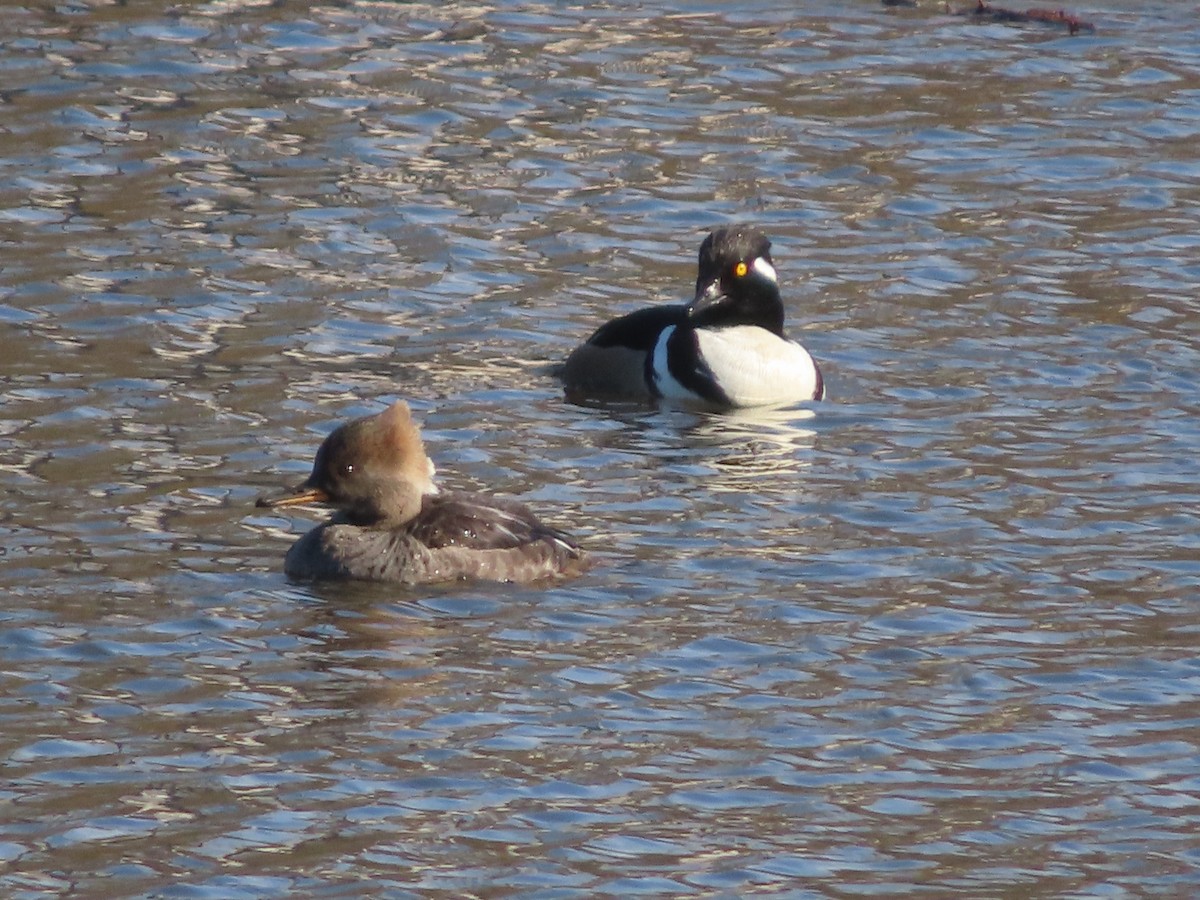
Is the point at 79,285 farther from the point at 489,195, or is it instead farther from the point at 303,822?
the point at 303,822

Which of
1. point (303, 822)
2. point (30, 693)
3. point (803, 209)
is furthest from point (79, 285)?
point (303, 822)

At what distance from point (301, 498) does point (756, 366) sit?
13.1ft

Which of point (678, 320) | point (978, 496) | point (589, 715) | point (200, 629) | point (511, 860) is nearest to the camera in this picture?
point (511, 860)

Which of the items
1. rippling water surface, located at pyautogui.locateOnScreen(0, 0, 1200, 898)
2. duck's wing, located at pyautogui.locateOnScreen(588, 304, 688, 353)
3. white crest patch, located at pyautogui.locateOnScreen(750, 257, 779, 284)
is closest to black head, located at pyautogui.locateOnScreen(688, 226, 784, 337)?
white crest patch, located at pyautogui.locateOnScreen(750, 257, 779, 284)

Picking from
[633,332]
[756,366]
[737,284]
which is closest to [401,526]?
[633,332]

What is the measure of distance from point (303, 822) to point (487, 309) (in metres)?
7.18

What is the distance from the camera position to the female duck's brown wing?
10.3m

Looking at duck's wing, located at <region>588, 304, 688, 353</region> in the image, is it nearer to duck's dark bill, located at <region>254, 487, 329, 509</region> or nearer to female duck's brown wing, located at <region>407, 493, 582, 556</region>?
female duck's brown wing, located at <region>407, 493, 582, 556</region>

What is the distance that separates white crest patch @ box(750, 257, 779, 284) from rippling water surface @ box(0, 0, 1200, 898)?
62 centimetres

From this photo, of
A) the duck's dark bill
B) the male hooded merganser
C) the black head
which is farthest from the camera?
the black head

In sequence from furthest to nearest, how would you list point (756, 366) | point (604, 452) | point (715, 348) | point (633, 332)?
point (715, 348)
point (756, 366)
point (633, 332)
point (604, 452)

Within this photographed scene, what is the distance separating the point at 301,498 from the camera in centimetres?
1053

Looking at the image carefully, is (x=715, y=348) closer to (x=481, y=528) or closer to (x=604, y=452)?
(x=604, y=452)

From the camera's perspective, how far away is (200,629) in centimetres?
946
